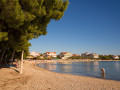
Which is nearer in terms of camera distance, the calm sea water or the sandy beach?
the sandy beach

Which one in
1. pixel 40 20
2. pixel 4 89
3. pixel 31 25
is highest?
pixel 40 20

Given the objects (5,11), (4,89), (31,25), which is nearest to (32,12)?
(31,25)

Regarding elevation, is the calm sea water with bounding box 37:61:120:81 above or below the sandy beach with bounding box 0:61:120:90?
below

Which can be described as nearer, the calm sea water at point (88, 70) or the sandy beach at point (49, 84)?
the sandy beach at point (49, 84)

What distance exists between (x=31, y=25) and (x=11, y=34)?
1.85 metres

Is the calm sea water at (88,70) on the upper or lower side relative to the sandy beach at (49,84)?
lower

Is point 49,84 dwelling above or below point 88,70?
above

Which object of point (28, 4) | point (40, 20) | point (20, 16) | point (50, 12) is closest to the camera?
point (20, 16)

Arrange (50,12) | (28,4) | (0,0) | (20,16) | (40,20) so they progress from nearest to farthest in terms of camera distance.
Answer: (0,0), (20,16), (28,4), (50,12), (40,20)

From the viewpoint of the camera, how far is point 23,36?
6.95 meters

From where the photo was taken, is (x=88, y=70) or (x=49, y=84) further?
(x=88, y=70)

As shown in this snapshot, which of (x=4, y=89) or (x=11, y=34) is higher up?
(x=11, y=34)

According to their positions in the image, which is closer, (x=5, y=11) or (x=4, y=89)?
(x=5, y=11)

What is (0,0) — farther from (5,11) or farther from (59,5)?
(59,5)
